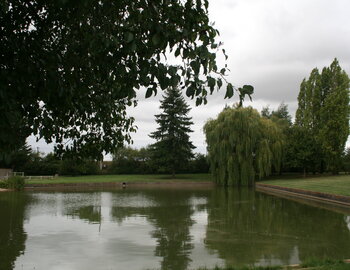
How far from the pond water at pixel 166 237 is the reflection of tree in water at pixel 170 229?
0.02 metres

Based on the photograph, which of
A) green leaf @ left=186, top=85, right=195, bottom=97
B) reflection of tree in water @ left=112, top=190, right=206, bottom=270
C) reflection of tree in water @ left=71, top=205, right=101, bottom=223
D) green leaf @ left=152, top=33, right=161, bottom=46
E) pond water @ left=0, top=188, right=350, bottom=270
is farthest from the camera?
reflection of tree in water @ left=71, top=205, right=101, bottom=223

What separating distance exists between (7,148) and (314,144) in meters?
37.7

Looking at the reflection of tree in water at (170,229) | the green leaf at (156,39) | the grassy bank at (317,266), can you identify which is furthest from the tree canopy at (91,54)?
the reflection of tree in water at (170,229)

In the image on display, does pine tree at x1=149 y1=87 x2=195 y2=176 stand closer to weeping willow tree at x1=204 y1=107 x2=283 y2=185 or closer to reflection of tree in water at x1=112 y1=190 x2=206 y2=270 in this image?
weeping willow tree at x1=204 y1=107 x2=283 y2=185

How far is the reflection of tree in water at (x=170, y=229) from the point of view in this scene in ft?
26.4

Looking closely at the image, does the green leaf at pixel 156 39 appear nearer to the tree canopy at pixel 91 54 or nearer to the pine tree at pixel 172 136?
the tree canopy at pixel 91 54

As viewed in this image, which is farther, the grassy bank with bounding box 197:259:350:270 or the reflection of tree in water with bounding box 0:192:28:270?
the reflection of tree in water with bounding box 0:192:28:270

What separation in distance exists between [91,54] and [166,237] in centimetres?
737

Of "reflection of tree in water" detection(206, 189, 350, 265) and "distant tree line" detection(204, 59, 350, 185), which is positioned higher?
"distant tree line" detection(204, 59, 350, 185)

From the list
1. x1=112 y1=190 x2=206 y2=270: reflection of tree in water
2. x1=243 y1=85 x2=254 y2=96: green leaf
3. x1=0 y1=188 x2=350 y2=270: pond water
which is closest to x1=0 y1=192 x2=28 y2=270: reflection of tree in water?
x1=0 y1=188 x2=350 y2=270: pond water

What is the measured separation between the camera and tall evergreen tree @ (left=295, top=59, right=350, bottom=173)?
3694cm

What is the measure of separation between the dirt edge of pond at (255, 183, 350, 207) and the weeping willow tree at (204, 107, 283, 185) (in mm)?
2183

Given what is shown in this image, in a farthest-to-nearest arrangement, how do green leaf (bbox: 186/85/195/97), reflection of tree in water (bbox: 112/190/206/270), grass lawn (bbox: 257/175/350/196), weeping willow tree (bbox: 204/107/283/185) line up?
weeping willow tree (bbox: 204/107/283/185)
grass lawn (bbox: 257/175/350/196)
reflection of tree in water (bbox: 112/190/206/270)
green leaf (bbox: 186/85/195/97)

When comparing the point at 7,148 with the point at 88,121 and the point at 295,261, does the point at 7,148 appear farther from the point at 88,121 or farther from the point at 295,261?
the point at 295,261
